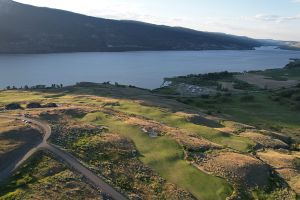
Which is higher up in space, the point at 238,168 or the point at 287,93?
the point at 238,168

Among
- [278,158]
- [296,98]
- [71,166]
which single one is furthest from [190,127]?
[296,98]

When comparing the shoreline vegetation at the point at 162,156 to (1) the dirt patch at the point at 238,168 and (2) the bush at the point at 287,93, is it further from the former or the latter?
(2) the bush at the point at 287,93

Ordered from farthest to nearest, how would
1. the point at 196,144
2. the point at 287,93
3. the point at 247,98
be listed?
the point at 287,93 < the point at 247,98 < the point at 196,144

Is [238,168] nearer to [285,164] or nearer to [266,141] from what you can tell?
[285,164]

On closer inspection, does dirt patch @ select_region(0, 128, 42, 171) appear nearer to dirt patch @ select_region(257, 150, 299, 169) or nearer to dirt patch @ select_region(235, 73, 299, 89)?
dirt patch @ select_region(257, 150, 299, 169)

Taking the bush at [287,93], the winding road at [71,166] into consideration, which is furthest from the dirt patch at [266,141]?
the bush at [287,93]

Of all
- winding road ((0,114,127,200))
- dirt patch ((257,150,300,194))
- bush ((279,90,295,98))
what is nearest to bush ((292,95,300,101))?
bush ((279,90,295,98))

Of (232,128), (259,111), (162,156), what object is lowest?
(259,111)
